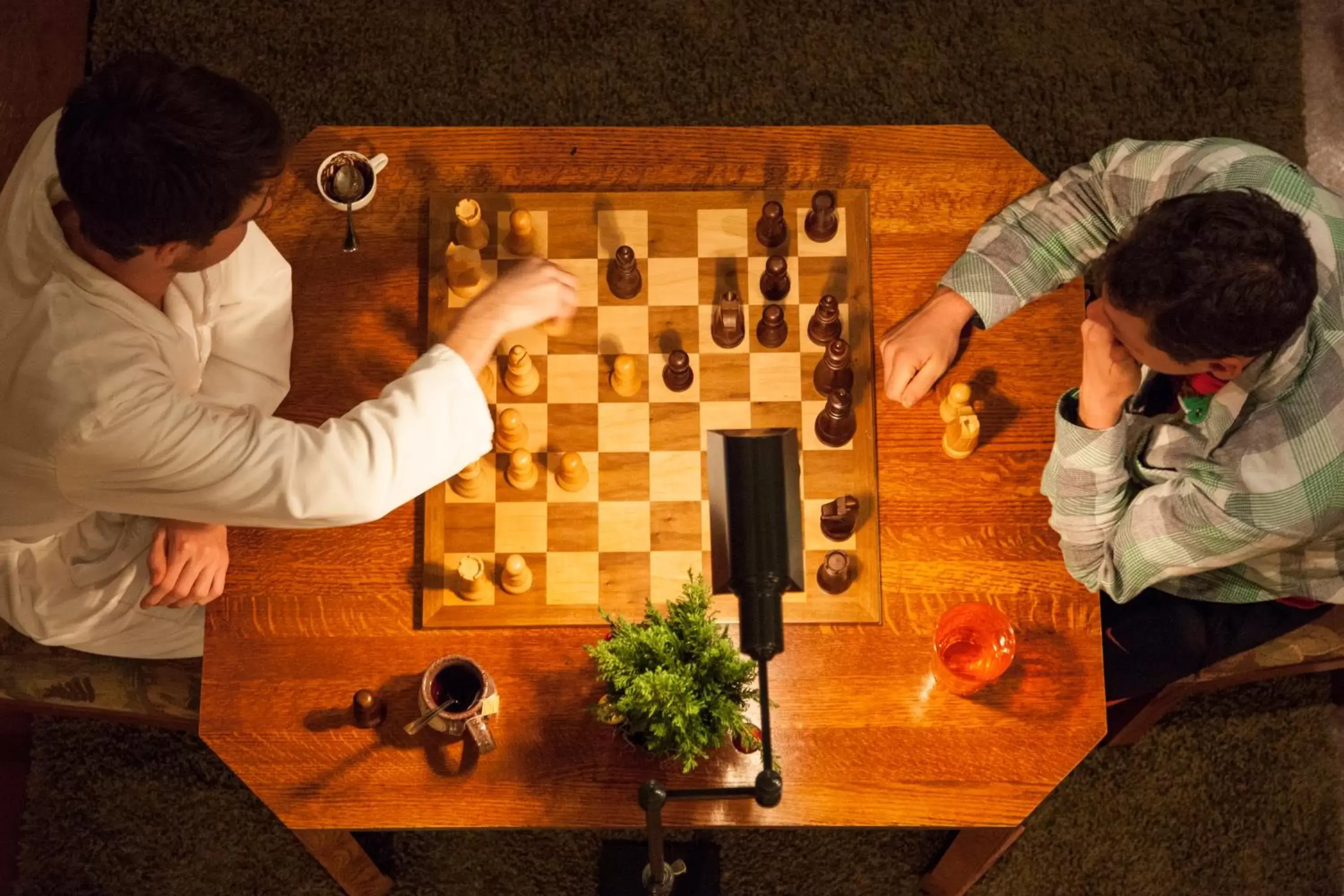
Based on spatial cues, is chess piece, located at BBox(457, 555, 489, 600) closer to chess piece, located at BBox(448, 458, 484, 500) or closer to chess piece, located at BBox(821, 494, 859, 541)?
chess piece, located at BBox(448, 458, 484, 500)

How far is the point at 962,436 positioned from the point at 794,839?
141 cm

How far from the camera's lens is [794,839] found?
3.00 meters

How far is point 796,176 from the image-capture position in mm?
2279

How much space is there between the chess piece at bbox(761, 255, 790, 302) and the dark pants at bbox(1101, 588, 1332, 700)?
984 millimetres

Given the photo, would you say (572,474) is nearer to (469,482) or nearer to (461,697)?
(469,482)

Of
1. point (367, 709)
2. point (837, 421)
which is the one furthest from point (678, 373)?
Result: point (367, 709)

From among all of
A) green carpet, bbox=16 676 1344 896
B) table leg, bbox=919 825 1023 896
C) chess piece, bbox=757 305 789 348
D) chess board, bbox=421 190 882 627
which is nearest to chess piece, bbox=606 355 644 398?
chess board, bbox=421 190 882 627

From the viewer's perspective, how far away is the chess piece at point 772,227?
2.17 m

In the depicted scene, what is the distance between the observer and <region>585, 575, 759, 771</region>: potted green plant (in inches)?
68.6

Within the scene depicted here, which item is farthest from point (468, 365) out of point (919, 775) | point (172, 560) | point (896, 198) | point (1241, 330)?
point (1241, 330)

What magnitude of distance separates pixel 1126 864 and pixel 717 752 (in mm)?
1633

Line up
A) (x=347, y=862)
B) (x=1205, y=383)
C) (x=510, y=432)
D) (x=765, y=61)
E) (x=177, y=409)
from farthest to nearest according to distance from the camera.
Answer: (x=765, y=61), (x=347, y=862), (x=510, y=432), (x=1205, y=383), (x=177, y=409)

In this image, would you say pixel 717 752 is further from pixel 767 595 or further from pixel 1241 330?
pixel 1241 330

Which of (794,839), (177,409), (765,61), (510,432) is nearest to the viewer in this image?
(177,409)
